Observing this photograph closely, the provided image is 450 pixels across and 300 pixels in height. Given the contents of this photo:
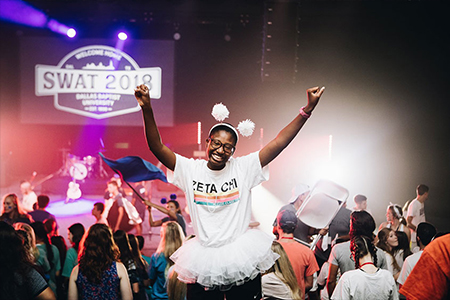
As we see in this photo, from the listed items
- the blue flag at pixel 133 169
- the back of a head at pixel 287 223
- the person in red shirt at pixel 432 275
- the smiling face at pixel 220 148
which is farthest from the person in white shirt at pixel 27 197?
the person in red shirt at pixel 432 275

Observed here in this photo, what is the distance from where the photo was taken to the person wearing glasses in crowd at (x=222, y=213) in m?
2.31

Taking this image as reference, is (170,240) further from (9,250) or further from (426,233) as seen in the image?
(426,233)

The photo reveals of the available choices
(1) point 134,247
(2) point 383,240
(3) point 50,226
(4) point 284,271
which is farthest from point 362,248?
(3) point 50,226

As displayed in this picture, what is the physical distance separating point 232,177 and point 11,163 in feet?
42.6

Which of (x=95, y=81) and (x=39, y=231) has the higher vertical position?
(x=95, y=81)

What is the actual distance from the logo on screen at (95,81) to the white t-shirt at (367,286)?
25.2ft

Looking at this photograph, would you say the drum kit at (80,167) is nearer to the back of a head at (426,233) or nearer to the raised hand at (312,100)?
the back of a head at (426,233)

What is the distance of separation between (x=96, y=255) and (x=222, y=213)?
42.1 inches

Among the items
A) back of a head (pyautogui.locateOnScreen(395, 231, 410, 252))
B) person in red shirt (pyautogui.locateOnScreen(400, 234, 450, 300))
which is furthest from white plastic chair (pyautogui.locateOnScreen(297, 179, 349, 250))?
person in red shirt (pyautogui.locateOnScreen(400, 234, 450, 300))

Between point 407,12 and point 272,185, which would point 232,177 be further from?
point 272,185

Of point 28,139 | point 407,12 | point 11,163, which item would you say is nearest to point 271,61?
point 407,12

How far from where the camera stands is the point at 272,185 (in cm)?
1087

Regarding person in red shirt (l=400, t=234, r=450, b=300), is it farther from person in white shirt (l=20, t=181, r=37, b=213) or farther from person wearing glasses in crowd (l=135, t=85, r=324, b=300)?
person in white shirt (l=20, t=181, r=37, b=213)

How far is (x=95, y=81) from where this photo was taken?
9.84 meters
